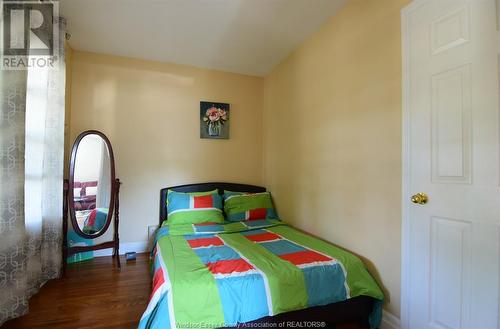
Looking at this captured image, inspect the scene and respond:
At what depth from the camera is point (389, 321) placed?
1.60m

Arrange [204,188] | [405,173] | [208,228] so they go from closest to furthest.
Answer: [405,173]
[208,228]
[204,188]

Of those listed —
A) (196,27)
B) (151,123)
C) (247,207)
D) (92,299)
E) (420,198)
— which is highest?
(196,27)

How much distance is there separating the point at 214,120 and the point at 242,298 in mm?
2419

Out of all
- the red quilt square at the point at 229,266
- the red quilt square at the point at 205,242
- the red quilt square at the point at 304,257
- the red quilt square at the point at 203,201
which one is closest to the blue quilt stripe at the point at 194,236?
the red quilt square at the point at 205,242

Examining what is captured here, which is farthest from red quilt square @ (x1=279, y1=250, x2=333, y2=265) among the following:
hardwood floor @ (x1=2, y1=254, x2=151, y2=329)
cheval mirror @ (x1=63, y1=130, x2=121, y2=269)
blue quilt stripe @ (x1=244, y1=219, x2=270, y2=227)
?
cheval mirror @ (x1=63, y1=130, x2=121, y2=269)

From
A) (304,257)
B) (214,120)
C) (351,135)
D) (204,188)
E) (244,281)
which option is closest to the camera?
(244,281)

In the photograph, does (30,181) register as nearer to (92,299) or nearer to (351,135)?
(92,299)

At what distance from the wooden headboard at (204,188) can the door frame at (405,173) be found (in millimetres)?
2146

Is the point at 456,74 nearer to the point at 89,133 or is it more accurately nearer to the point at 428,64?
the point at 428,64

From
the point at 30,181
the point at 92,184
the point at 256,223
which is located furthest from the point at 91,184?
the point at 256,223

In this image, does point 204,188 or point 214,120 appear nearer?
point 204,188

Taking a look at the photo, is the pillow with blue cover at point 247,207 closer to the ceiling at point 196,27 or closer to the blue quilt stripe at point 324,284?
the blue quilt stripe at point 324,284

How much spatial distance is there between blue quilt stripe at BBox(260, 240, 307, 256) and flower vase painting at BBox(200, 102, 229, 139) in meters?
1.77

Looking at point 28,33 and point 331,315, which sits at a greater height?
point 28,33
